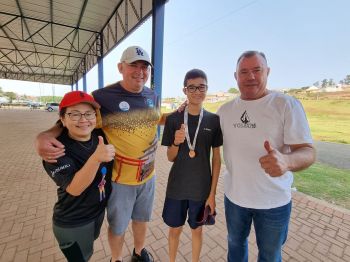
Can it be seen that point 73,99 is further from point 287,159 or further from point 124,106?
point 287,159

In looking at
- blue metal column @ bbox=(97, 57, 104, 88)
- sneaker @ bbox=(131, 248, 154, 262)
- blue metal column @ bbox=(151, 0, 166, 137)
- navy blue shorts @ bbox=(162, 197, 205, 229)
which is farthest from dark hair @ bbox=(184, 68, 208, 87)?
blue metal column @ bbox=(97, 57, 104, 88)

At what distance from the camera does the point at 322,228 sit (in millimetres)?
3195

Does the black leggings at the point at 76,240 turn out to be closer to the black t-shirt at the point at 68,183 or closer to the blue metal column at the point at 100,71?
the black t-shirt at the point at 68,183

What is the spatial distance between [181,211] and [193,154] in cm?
61

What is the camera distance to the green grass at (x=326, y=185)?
4340 mm

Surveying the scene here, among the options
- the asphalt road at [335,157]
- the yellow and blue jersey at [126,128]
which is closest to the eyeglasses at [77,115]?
the yellow and blue jersey at [126,128]

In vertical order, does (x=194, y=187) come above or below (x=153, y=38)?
below

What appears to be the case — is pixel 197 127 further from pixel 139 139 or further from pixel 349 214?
pixel 349 214

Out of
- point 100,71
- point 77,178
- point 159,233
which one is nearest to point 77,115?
point 77,178

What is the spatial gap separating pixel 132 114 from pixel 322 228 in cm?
328

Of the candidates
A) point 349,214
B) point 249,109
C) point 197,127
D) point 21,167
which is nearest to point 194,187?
point 197,127

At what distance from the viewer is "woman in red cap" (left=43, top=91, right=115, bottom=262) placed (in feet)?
4.83

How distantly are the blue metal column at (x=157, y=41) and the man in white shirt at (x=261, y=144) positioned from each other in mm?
5710

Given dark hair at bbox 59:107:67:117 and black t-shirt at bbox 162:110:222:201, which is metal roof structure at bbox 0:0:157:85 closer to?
black t-shirt at bbox 162:110:222:201
